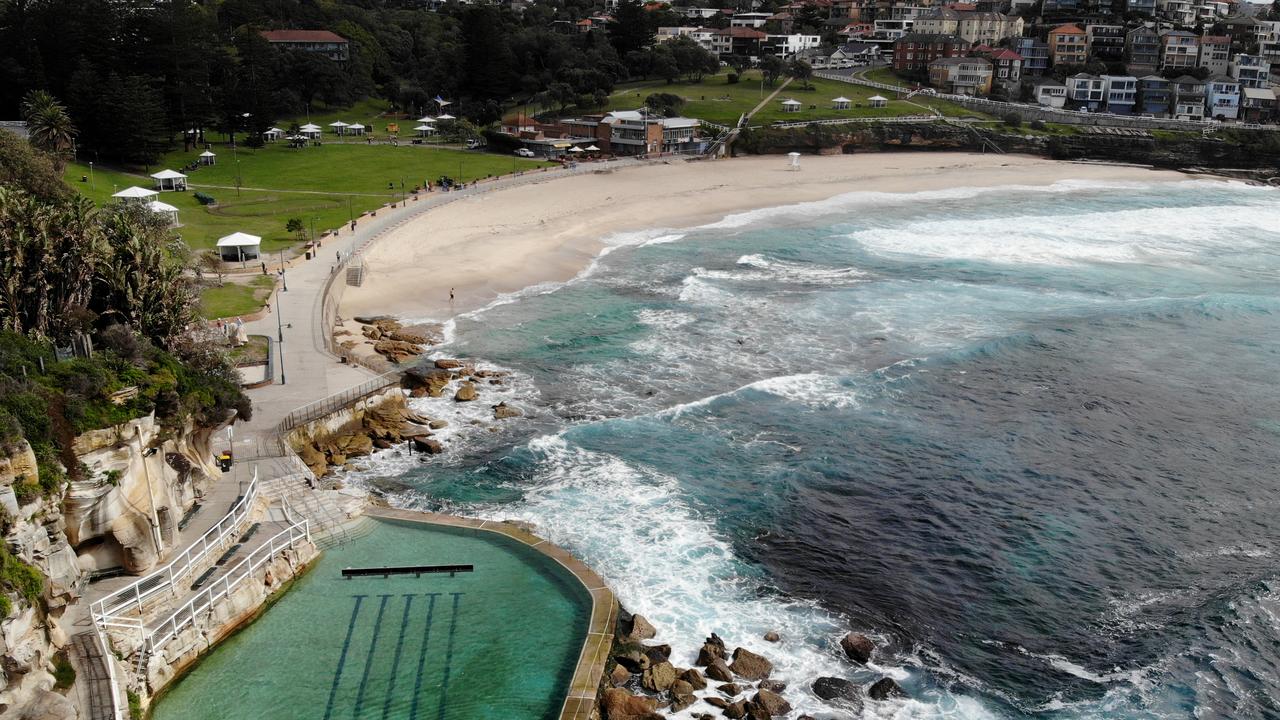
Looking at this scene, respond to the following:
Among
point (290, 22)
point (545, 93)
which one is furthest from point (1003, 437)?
point (290, 22)

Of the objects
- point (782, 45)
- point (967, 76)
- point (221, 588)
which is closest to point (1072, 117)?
point (967, 76)

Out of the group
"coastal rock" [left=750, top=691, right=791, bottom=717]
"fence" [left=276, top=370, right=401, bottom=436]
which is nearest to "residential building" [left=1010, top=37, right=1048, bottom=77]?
"fence" [left=276, top=370, right=401, bottom=436]

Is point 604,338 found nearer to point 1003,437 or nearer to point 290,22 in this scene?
point 1003,437

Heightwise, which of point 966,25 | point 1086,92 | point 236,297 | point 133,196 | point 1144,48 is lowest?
point 236,297

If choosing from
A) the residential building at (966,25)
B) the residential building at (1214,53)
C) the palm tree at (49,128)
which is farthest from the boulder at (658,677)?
the residential building at (966,25)

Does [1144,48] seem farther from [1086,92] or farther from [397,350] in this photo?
[397,350]

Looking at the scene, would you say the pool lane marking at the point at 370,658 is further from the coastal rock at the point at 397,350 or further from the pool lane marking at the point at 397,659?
the coastal rock at the point at 397,350
